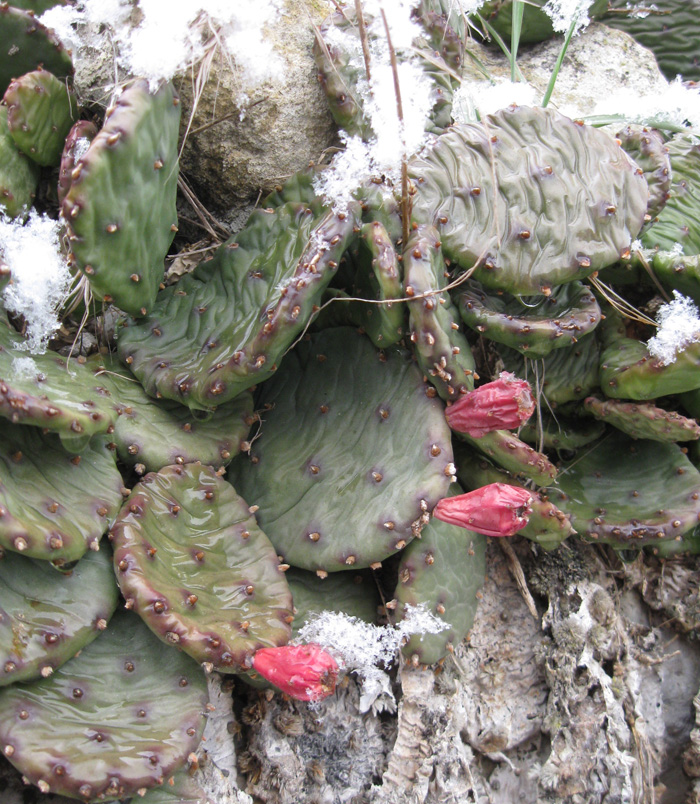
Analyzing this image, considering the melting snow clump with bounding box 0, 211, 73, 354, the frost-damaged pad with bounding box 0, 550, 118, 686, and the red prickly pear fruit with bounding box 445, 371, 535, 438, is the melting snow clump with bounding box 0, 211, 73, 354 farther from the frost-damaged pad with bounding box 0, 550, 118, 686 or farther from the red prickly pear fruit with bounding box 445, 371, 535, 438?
the red prickly pear fruit with bounding box 445, 371, 535, 438

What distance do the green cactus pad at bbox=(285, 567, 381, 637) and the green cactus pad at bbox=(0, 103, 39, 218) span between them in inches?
49.5

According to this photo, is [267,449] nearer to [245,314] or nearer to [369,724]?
[245,314]

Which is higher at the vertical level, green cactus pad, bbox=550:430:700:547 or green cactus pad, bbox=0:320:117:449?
green cactus pad, bbox=0:320:117:449

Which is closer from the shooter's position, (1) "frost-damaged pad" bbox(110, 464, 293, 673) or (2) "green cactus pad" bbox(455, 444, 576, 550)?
(1) "frost-damaged pad" bbox(110, 464, 293, 673)

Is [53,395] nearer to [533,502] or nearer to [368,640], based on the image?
[368,640]

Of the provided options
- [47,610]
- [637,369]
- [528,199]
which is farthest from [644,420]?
[47,610]

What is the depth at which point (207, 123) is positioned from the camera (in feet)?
6.73

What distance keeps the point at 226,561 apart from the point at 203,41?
150 centimetres

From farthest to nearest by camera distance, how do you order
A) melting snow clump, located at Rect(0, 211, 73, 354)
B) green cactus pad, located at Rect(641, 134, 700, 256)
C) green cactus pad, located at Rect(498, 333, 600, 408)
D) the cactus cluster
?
green cactus pad, located at Rect(641, 134, 700, 256), green cactus pad, located at Rect(498, 333, 600, 408), melting snow clump, located at Rect(0, 211, 73, 354), the cactus cluster

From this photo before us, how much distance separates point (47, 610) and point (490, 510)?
41.5 inches

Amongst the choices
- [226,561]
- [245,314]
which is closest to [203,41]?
[245,314]

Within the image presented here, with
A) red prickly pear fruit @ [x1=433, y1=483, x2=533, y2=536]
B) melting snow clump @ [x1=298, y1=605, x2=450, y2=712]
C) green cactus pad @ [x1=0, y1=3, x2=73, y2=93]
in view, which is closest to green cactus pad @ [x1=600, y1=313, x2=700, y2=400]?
red prickly pear fruit @ [x1=433, y1=483, x2=533, y2=536]

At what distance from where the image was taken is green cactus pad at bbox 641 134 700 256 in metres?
2.16

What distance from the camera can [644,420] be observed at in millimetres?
1888
